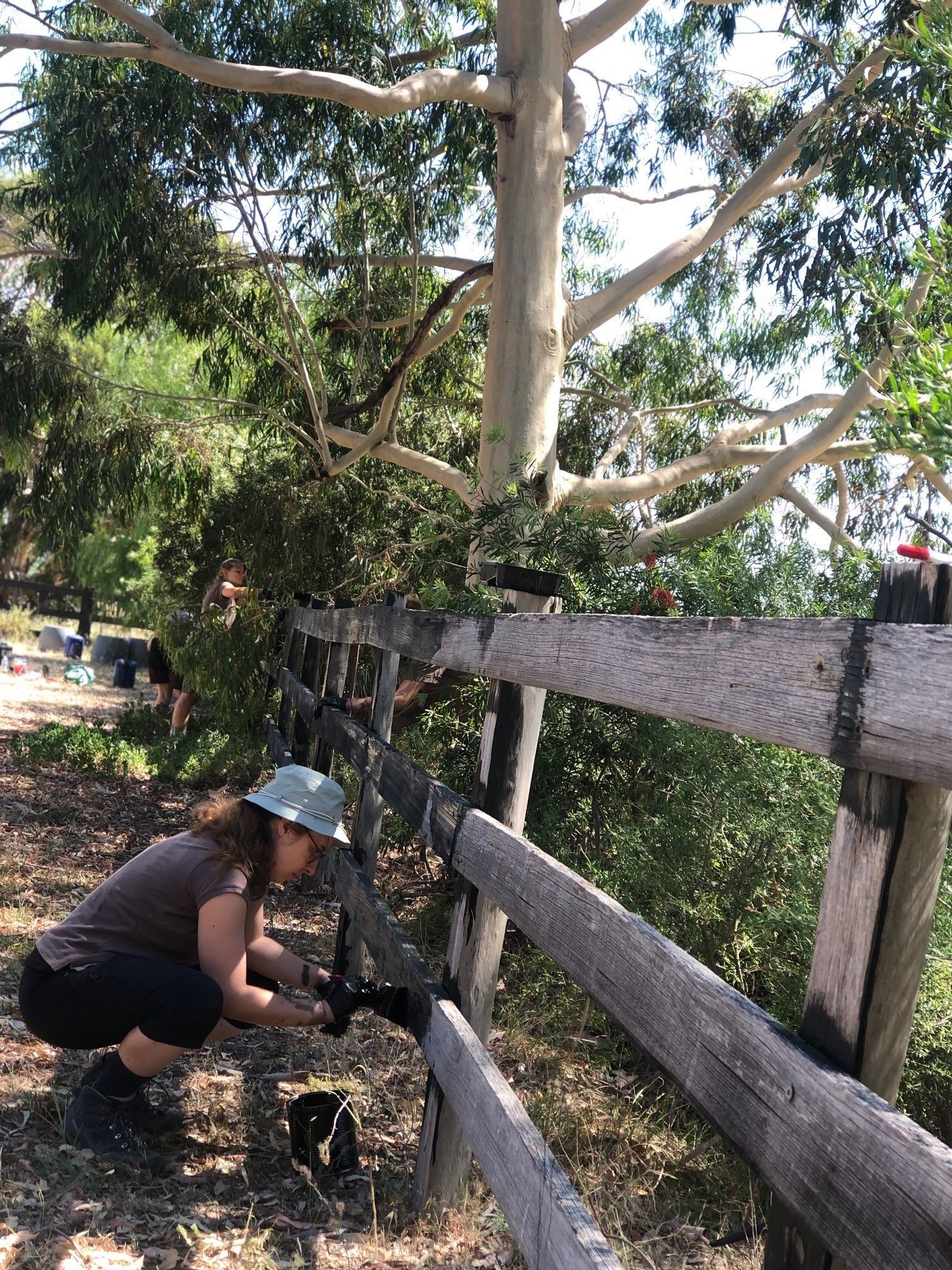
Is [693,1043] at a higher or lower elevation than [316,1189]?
higher

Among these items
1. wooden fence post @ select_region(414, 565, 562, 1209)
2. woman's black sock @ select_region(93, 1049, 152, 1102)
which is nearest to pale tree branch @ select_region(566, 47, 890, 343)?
wooden fence post @ select_region(414, 565, 562, 1209)

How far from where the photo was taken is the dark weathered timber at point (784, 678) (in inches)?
54.2

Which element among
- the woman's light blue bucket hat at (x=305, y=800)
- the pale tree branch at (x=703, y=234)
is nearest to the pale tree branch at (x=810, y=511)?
the pale tree branch at (x=703, y=234)

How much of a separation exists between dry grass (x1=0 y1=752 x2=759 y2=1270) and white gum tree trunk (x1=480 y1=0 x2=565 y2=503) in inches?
213

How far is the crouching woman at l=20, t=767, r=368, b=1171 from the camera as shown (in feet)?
11.0

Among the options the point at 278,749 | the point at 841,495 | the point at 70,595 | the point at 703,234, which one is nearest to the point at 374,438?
the point at 703,234

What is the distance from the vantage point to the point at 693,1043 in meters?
1.80

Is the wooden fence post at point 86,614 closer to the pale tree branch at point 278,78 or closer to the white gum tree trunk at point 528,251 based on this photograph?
the pale tree branch at point 278,78

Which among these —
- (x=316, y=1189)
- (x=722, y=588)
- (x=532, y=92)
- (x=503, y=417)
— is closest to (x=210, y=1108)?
(x=316, y=1189)

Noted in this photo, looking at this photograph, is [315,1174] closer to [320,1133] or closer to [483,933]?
[320,1133]

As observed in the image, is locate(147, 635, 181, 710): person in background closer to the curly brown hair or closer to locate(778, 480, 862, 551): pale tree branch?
locate(778, 480, 862, 551): pale tree branch

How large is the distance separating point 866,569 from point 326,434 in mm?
7636

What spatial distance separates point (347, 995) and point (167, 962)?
54 centimetres

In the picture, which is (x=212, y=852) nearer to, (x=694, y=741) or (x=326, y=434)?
(x=694, y=741)
